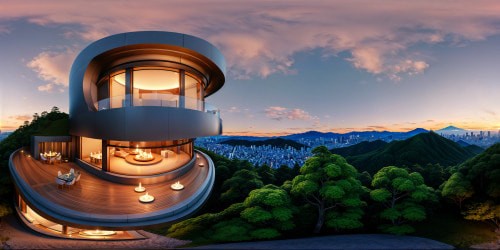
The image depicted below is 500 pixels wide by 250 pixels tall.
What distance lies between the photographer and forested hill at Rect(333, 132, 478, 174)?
30.7 meters

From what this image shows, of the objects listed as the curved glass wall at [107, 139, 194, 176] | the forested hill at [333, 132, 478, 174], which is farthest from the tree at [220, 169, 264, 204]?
the forested hill at [333, 132, 478, 174]

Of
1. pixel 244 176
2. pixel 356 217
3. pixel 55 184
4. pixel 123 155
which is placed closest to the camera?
pixel 356 217

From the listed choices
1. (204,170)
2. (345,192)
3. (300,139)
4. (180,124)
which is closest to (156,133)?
(180,124)

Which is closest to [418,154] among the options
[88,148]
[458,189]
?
[458,189]

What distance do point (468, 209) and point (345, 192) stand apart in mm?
5517

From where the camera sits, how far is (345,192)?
34.3 ft

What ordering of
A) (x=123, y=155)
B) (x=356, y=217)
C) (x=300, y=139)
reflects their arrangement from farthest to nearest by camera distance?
(x=300, y=139)
(x=123, y=155)
(x=356, y=217)

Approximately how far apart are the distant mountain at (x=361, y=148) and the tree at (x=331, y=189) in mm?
29249

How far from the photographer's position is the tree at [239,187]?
11.8 metres

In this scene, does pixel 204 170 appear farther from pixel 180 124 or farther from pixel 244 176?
pixel 180 124

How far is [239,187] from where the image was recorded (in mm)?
12383

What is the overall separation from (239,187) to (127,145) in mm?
5518

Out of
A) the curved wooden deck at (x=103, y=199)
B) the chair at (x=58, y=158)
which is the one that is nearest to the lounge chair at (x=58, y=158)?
the chair at (x=58, y=158)

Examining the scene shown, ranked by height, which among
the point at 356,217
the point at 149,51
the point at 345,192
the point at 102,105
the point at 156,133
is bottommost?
the point at 356,217
